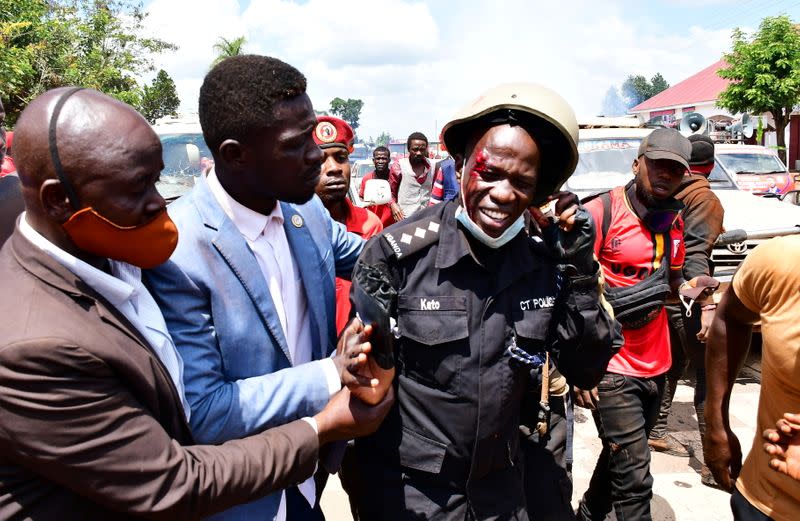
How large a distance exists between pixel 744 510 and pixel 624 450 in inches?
37.7

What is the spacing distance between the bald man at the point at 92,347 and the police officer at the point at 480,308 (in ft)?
1.93

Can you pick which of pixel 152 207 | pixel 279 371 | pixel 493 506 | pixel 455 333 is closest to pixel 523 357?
pixel 455 333

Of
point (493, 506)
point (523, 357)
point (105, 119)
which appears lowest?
point (493, 506)

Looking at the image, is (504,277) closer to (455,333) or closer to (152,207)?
(455,333)

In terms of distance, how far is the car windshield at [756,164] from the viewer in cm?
1338

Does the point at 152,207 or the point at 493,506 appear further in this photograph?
the point at 493,506

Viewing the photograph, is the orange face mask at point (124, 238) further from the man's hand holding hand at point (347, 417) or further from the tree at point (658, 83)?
the tree at point (658, 83)

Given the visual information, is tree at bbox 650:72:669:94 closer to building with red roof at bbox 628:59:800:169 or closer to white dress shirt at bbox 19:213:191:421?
building with red roof at bbox 628:59:800:169

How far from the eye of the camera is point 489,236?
1865 millimetres

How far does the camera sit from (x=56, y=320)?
1.12 m

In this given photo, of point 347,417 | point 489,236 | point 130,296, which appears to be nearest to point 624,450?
point 489,236

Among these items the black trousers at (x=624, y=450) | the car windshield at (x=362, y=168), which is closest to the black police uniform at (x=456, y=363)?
the black trousers at (x=624, y=450)

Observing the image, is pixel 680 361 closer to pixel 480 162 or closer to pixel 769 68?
pixel 480 162

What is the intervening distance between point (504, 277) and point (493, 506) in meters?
0.71
